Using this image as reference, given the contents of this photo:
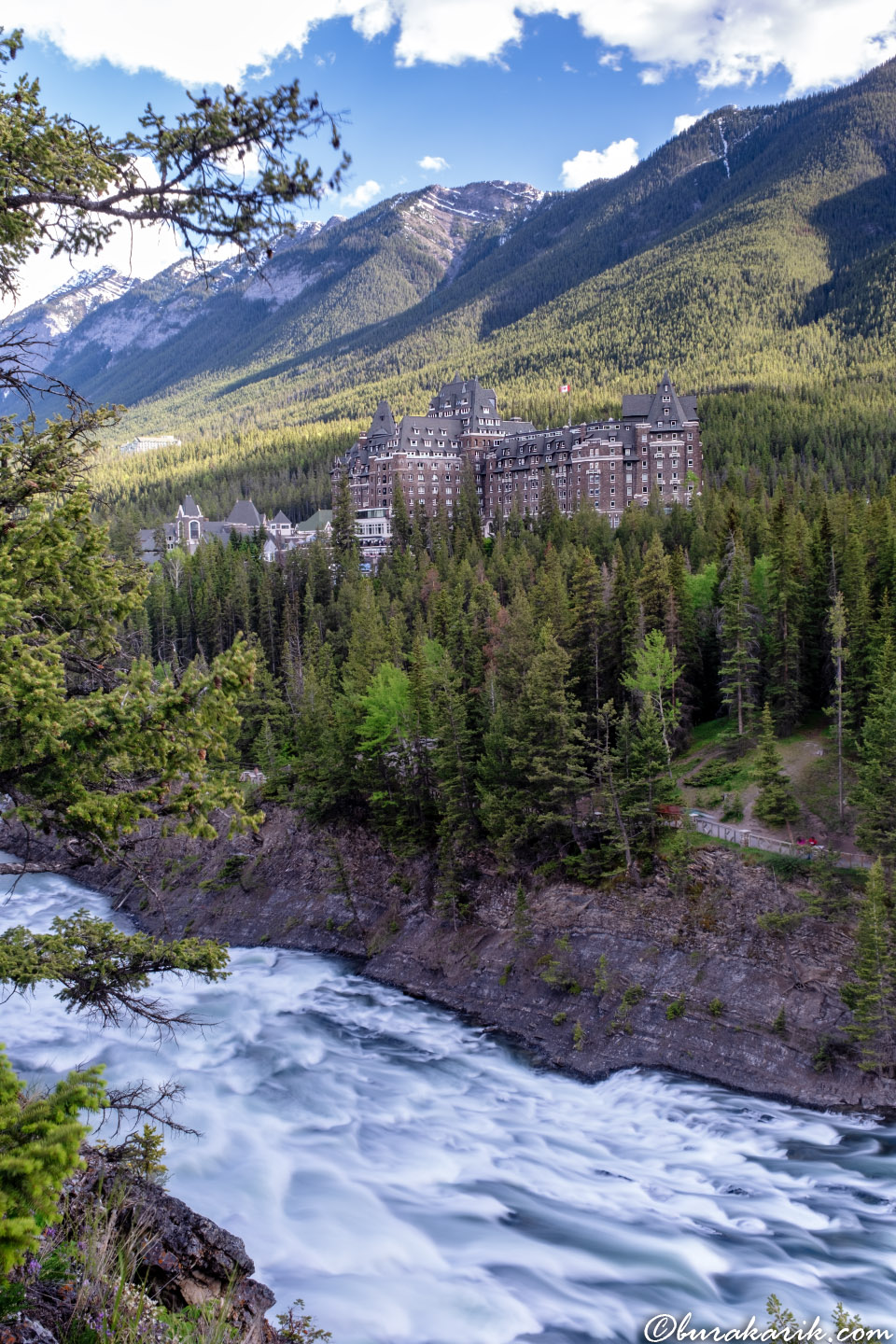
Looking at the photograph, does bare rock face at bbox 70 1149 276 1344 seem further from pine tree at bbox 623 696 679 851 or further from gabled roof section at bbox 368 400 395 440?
gabled roof section at bbox 368 400 395 440

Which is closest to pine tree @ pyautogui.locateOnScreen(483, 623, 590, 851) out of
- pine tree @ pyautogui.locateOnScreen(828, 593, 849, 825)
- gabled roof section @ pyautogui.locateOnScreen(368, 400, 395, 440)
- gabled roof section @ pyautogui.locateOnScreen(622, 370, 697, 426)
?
pine tree @ pyautogui.locateOnScreen(828, 593, 849, 825)

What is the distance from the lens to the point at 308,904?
1917 inches

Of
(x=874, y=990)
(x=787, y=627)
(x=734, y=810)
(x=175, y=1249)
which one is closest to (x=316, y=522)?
(x=787, y=627)

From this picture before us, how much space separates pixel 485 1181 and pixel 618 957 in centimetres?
1258

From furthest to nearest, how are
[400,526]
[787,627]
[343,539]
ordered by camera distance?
[400,526] → [343,539] → [787,627]

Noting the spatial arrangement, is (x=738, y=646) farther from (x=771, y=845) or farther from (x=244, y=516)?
(x=244, y=516)

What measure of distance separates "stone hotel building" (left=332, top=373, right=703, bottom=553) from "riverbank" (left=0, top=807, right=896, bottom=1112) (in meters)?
62.8

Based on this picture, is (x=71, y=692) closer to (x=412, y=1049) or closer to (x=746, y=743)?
(x=412, y=1049)

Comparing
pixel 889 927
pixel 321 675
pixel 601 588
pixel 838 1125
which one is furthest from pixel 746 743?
pixel 321 675

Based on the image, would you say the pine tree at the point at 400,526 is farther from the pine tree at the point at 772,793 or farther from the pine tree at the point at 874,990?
the pine tree at the point at 874,990

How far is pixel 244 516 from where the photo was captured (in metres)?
150

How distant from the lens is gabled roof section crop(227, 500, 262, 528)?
148500mm

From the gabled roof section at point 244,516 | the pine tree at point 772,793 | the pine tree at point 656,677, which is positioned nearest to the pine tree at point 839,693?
the pine tree at point 772,793

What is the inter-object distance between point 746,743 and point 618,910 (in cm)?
1528
